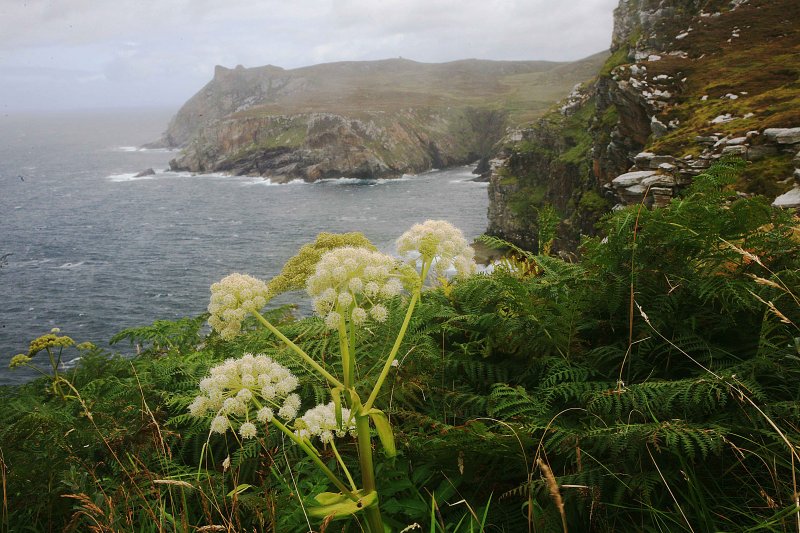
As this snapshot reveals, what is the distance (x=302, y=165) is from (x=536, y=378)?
109 m

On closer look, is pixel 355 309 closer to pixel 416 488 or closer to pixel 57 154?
pixel 416 488

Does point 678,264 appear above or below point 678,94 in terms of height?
below

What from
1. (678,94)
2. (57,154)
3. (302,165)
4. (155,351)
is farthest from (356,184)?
(57,154)

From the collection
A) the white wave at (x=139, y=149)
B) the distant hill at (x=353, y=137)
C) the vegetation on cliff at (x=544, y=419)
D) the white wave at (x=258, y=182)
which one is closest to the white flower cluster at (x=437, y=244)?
the vegetation on cliff at (x=544, y=419)

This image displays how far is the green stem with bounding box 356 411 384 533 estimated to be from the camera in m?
1.89

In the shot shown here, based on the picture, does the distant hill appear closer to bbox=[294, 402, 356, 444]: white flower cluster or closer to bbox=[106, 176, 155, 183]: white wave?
bbox=[106, 176, 155, 183]: white wave

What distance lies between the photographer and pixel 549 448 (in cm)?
241

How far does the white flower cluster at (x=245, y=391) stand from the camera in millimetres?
2074

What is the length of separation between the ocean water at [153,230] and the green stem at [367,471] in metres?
18.1

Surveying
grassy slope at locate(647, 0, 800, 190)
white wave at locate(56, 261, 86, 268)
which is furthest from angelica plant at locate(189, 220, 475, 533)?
white wave at locate(56, 261, 86, 268)

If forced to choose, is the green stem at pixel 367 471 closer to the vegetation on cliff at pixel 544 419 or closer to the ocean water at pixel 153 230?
the vegetation on cliff at pixel 544 419

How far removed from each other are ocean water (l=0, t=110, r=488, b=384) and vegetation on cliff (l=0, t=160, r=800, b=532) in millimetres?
16479

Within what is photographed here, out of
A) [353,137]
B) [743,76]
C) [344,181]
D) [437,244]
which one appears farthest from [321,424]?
[353,137]

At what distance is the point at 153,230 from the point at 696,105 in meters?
61.2
